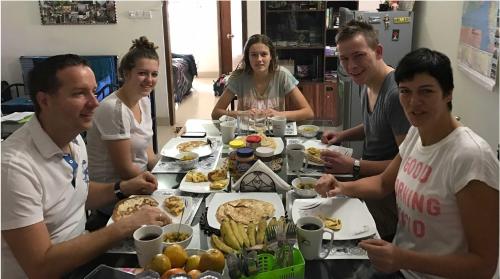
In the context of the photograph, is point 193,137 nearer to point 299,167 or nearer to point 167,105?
point 299,167

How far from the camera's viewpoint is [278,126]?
2.36 meters

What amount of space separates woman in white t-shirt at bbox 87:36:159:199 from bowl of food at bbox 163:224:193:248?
0.74 m

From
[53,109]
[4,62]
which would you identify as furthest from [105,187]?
[4,62]

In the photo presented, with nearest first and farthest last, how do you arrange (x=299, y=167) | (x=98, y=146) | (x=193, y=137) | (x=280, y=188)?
(x=280, y=188)
(x=299, y=167)
(x=98, y=146)
(x=193, y=137)

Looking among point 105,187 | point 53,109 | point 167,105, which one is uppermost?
point 53,109

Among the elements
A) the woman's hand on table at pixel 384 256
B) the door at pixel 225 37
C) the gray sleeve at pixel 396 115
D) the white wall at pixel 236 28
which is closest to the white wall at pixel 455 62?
the gray sleeve at pixel 396 115

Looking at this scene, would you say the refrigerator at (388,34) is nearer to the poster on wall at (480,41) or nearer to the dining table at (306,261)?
the poster on wall at (480,41)

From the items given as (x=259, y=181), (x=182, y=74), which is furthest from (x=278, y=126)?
(x=182, y=74)

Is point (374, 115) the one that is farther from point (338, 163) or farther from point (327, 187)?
point (327, 187)

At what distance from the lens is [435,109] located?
1244 millimetres

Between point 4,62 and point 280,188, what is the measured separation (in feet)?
15.9

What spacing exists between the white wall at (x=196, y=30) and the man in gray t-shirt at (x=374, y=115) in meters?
5.99

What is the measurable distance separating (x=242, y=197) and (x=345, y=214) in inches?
14.6

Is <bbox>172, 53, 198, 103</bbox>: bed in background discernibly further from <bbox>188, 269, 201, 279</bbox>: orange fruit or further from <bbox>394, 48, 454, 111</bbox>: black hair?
<bbox>188, 269, 201, 279</bbox>: orange fruit
